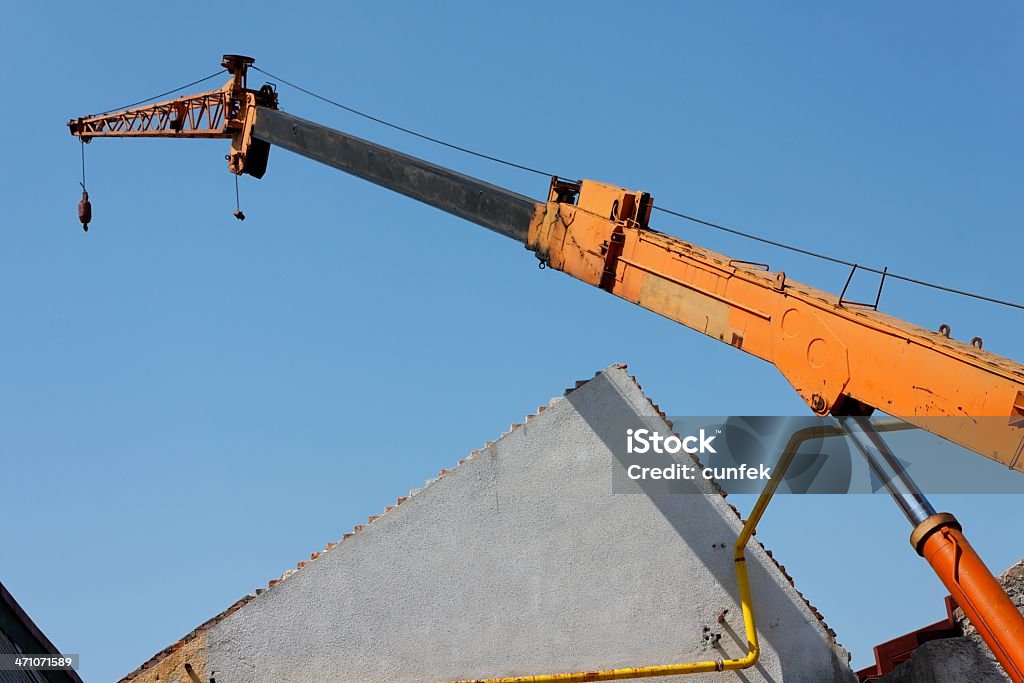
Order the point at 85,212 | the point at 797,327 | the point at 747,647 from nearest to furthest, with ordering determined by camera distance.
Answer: the point at 797,327 → the point at 747,647 → the point at 85,212

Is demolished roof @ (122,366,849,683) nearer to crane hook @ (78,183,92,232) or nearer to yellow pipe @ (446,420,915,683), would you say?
yellow pipe @ (446,420,915,683)

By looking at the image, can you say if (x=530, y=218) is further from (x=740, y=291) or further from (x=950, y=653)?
(x=950, y=653)

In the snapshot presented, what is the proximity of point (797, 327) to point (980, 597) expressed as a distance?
288cm

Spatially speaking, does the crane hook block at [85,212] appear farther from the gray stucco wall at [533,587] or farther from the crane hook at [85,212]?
the gray stucco wall at [533,587]

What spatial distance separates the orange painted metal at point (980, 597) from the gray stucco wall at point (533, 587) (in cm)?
583

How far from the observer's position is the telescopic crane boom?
30.8ft

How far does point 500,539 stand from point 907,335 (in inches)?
262

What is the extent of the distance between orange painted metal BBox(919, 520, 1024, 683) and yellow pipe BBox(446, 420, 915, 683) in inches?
145

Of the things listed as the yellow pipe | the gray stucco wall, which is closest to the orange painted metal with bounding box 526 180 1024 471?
the yellow pipe

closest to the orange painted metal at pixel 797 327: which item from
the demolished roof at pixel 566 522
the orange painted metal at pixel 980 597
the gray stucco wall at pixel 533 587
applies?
the orange painted metal at pixel 980 597

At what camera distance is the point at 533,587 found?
15117 mm

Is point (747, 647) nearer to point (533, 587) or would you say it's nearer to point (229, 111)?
point (533, 587)

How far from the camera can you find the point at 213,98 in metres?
20.0

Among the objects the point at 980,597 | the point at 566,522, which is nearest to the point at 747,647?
the point at 566,522
